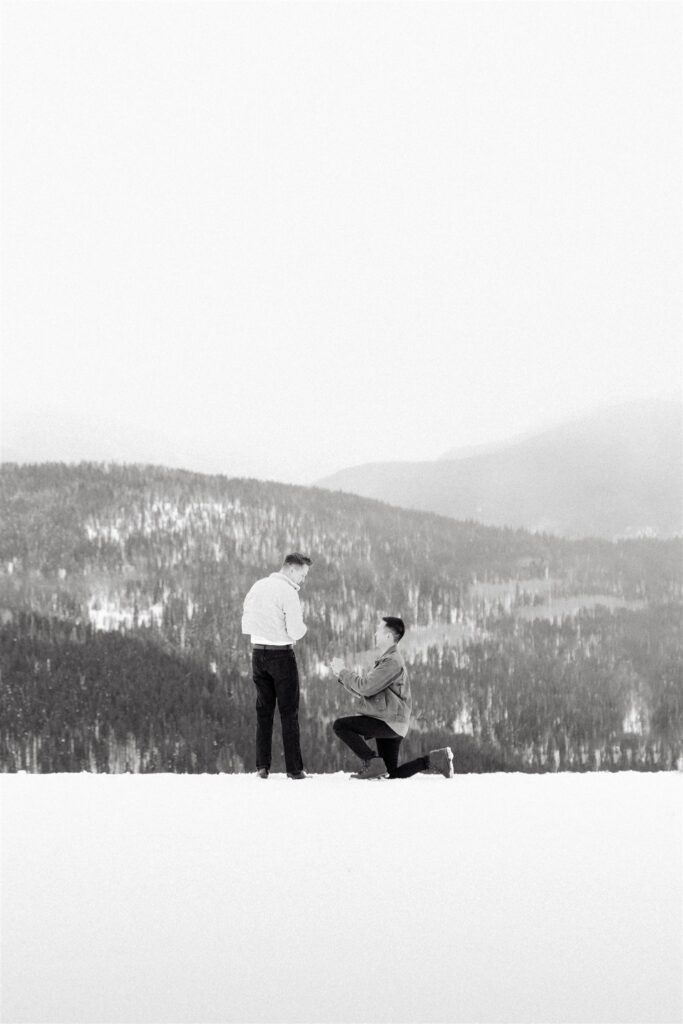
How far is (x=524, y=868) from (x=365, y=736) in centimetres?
325

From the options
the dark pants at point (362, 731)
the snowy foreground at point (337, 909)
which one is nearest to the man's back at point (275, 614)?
the dark pants at point (362, 731)

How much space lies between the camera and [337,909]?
5.34 m

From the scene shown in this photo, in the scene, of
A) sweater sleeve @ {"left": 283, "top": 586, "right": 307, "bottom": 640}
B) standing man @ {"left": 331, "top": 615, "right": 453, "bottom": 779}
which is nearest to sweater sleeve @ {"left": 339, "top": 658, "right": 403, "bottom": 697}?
standing man @ {"left": 331, "top": 615, "right": 453, "bottom": 779}

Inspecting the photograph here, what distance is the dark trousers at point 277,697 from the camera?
29.8 feet

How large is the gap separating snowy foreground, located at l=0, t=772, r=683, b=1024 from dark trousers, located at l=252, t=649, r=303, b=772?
1.18m

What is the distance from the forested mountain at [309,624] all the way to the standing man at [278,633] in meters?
3.82

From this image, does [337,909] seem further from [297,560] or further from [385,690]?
[297,560]

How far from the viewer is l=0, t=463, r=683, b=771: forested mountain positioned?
1427 centimetres

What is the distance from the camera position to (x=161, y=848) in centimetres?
648

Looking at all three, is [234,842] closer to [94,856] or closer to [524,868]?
[94,856]

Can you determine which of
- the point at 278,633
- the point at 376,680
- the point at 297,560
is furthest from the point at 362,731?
the point at 297,560

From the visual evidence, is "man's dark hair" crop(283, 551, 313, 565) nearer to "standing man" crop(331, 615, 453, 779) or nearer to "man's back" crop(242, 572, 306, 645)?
"man's back" crop(242, 572, 306, 645)

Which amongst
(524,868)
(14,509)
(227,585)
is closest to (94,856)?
(524,868)

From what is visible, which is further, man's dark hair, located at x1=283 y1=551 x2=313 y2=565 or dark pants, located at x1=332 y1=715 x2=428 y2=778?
dark pants, located at x1=332 y1=715 x2=428 y2=778
